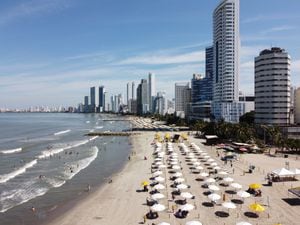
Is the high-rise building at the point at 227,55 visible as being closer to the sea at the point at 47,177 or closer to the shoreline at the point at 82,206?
the sea at the point at 47,177

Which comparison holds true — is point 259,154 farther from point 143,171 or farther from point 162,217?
point 162,217

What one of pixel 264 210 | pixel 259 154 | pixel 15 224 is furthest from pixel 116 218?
pixel 259 154

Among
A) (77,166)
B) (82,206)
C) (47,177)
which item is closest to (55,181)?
(47,177)

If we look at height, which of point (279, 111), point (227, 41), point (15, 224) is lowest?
point (15, 224)

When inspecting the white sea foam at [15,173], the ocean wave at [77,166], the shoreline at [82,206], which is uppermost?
the ocean wave at [77,166]

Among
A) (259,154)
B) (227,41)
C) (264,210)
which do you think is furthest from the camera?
(227,41)

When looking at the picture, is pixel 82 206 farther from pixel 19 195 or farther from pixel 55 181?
pixel 55 181

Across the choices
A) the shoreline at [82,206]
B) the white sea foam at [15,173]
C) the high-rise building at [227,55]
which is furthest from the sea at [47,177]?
the high-rise building at [227,55]
